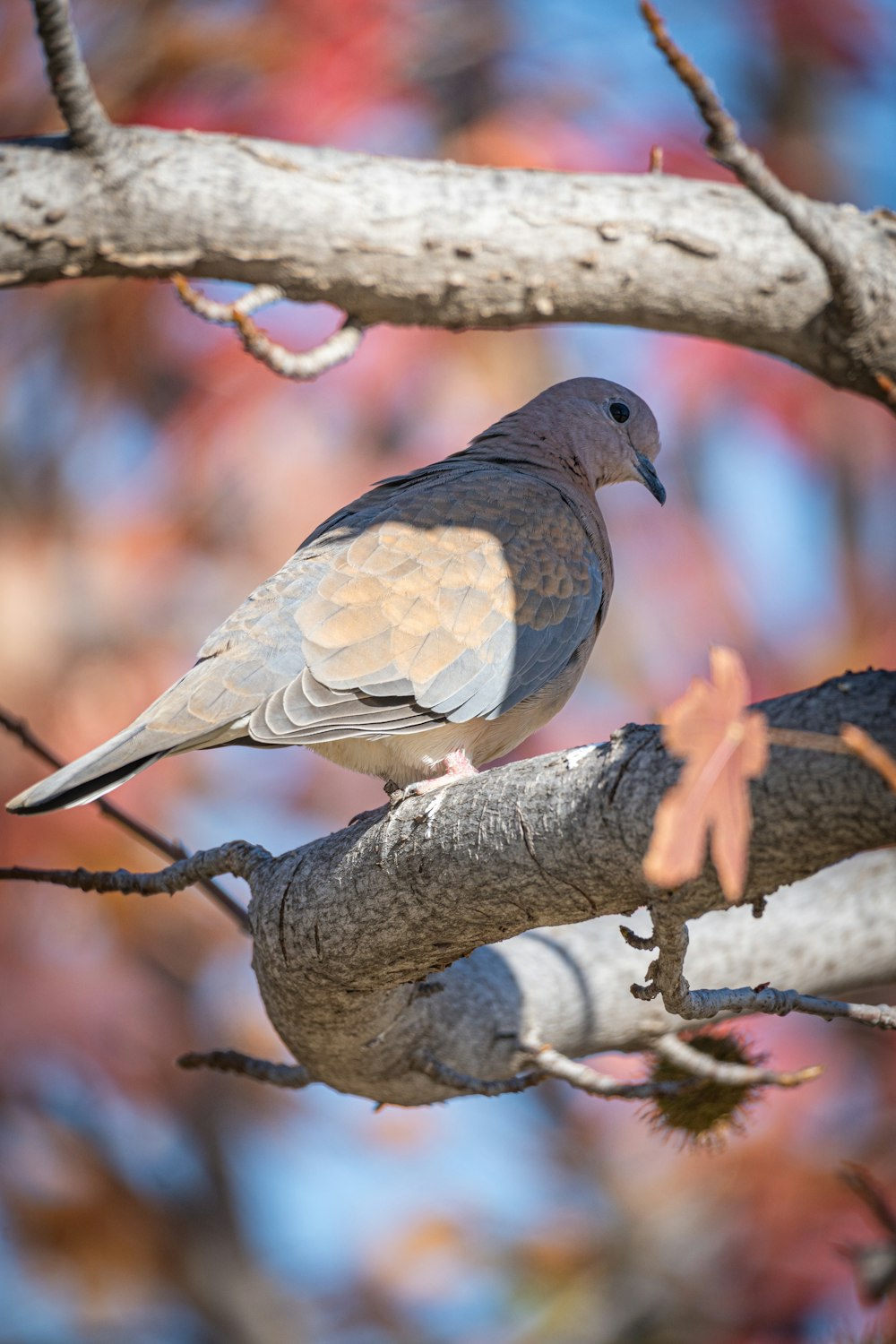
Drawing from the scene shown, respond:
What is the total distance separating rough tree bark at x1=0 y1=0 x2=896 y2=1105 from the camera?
226 centimetres

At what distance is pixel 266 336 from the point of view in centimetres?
276

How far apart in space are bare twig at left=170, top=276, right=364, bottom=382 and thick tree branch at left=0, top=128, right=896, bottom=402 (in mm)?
66

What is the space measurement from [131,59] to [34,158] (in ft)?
7.90

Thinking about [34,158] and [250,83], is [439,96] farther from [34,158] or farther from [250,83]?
[34,158]

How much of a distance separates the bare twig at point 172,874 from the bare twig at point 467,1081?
0.54 metres

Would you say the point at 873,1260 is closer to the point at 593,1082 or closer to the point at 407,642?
the point at 593,1082

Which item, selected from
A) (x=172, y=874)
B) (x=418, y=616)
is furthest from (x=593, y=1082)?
(x=418, y=616)

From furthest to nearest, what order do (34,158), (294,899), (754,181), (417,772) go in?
(417,772)
(34,158)
(294,899)
(754,181)

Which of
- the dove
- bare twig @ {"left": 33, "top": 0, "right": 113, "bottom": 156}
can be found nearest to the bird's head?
the dove

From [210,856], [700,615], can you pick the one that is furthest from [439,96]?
[210,856]

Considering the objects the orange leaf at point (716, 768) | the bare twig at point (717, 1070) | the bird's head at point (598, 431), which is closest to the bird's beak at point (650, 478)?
the bird's head at point (598, 431)

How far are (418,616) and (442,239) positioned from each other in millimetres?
821

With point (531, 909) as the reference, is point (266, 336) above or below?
above

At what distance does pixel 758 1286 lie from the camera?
15.6 feet
